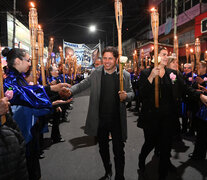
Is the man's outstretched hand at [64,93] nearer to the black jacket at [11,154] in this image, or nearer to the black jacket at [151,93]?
the black jacket at [11,154]

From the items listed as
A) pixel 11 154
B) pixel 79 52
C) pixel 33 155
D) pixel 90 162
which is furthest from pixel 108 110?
pixel 79 52

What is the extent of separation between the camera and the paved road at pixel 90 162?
3186 mm

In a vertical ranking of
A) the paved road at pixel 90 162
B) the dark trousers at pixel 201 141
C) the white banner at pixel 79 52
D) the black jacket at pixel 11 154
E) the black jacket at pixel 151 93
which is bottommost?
the paved road at pixel 90 162

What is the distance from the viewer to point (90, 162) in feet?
12.0

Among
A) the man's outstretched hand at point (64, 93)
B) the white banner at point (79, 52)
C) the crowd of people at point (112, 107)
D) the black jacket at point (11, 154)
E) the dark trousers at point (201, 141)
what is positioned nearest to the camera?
the black jacket at point (11, 154)

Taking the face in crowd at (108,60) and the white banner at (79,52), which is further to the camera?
the white banner at (79,52)

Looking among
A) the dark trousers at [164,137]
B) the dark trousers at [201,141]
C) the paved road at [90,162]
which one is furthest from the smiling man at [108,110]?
the dark trousers at [201,141]

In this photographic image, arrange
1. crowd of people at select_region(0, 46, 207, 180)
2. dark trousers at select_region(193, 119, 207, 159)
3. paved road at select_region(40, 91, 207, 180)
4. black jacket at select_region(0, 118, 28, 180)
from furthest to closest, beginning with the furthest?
dark trousers at select_region(193, 119, 207, 159) < paved road at select_region(40, 91, 207, 180) < crowd of people at select_region(0, 46, 207, 180) < black jacket at select_region(0, 118, 28, 180)

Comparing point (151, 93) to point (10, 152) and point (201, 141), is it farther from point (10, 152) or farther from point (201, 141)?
point (10, 152)

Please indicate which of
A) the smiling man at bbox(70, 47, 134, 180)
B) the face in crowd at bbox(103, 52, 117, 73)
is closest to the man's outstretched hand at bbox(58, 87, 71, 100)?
the smiling man at bbox(70, 47, 134, 180)

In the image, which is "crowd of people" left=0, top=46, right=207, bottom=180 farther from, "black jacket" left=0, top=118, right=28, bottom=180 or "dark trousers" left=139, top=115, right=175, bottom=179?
"black jacket" left=0, top=118, right=28, bottom=180

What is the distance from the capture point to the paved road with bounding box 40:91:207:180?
3.19m

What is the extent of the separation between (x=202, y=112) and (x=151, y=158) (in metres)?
1.41

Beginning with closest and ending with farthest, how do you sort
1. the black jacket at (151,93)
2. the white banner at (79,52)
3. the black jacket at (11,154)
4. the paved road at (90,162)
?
the black jacket at (11,154) → the black jacket at (151,93) → the paved road at (90,162) → the white banner at (79,52)
